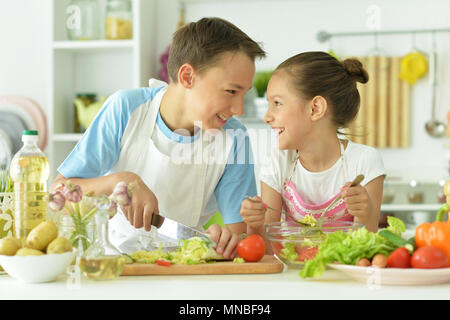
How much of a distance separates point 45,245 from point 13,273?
7cm

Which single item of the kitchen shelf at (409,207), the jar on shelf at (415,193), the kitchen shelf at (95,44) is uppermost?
the kitchen shelf at (95,44)

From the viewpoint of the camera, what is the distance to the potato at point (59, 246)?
3.13 feet

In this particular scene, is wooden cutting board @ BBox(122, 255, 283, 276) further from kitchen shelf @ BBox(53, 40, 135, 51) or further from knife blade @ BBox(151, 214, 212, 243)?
kitchen shelf @ BBox(53, 40, 135, 51)

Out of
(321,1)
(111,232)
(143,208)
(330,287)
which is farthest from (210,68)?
(321,1)

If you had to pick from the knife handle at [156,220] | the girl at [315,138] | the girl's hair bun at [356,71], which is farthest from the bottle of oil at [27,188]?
the girl's hair bun at [356,71]

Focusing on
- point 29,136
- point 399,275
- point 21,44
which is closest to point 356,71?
point 399,275

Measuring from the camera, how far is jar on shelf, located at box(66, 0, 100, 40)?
2977mm

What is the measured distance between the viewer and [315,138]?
1.58m

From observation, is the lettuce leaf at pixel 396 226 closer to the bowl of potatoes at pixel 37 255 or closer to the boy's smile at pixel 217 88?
the boy's smile at pixel 217 88

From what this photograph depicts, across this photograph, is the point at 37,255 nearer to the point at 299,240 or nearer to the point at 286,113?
the point at 299,240

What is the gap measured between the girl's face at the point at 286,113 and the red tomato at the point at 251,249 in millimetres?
498

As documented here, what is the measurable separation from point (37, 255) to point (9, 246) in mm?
63
